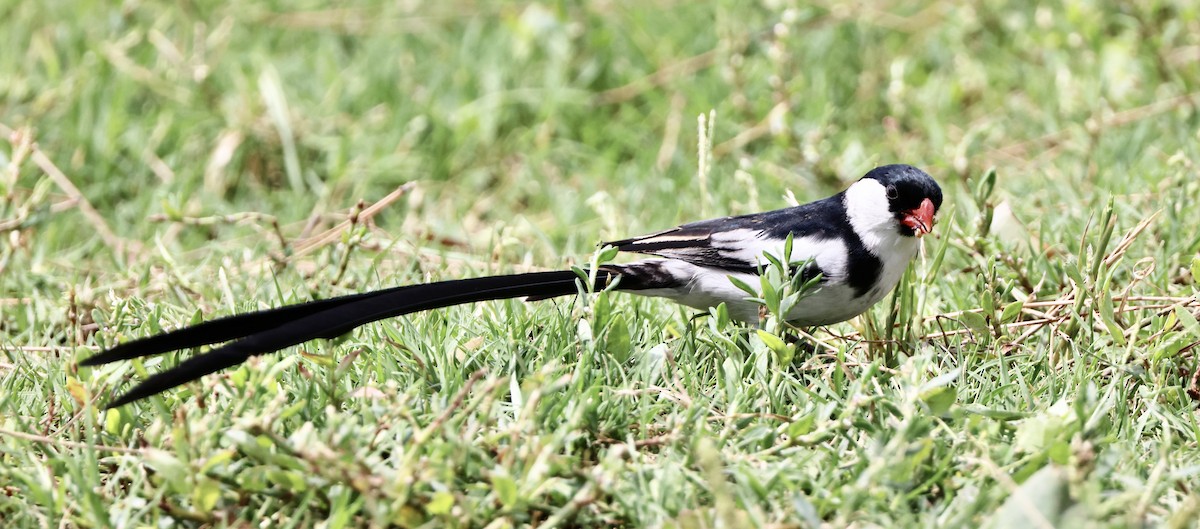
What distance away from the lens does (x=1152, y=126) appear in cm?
511

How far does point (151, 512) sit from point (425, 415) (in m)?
0.60

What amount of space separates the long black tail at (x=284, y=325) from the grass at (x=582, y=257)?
0.08 meters

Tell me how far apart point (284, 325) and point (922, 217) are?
174 centimetres

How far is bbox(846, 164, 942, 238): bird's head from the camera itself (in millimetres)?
3328

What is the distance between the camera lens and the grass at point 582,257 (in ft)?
8.04

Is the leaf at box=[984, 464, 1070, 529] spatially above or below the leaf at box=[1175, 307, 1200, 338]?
below

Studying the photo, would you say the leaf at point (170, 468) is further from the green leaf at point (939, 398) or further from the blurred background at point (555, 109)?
the blurred background at point (555, 109)

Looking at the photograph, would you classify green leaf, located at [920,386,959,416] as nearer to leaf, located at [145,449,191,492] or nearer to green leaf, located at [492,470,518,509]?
green leaf, located at [492,470,518,509]

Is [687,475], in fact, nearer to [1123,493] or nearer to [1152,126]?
[1123,493]

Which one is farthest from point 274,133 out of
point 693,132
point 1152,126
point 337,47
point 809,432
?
point 1152,126

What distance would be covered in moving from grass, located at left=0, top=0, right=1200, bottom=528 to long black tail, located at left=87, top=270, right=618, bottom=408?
8cm

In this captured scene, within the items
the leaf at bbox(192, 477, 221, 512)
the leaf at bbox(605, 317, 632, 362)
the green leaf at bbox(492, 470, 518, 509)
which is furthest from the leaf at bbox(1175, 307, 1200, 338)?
the leaf at bbox(192, 477, 221, 512)

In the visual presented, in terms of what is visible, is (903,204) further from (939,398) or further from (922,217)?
(939,398)

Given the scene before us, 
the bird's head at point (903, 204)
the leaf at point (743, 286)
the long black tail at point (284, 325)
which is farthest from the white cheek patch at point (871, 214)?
the long black tail at point (284, 325)
